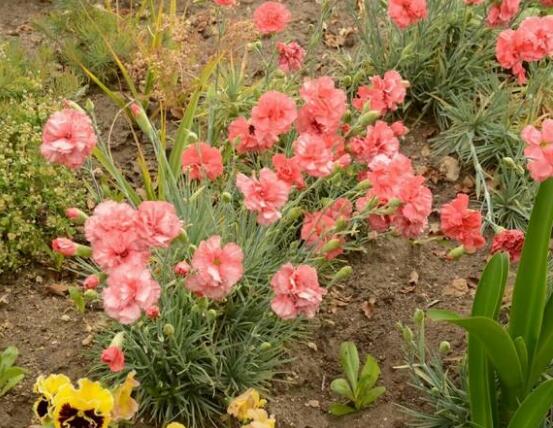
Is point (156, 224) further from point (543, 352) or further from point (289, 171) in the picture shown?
point (543, 352)

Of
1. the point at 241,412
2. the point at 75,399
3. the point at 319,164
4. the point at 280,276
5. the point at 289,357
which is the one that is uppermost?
the point at 319,164

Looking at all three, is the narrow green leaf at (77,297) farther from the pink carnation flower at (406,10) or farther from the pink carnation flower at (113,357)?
the pink carnation flower at (406,10)

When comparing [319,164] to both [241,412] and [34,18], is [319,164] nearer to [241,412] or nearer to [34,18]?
[241,412]

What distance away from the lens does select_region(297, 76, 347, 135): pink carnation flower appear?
7.37 ft

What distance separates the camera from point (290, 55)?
270 cm

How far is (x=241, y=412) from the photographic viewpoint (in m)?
2.18

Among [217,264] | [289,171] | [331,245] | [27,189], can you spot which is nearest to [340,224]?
[331,245]

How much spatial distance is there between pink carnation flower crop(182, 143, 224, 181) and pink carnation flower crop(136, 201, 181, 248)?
1.42ft

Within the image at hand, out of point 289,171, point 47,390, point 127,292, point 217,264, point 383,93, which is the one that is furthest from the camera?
point 383,93

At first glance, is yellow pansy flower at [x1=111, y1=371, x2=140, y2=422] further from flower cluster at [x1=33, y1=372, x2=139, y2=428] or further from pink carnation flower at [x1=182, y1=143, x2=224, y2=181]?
pink carnation flower at [x1=182, y1=143, x2=224, y2=181]

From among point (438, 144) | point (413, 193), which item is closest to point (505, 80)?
point (438, 144)

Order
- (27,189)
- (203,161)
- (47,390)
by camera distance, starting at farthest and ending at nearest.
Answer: (27,189) < (203,161) < (47,390)

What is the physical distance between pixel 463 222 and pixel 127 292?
92 cm

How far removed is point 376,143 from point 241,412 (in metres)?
0.82
